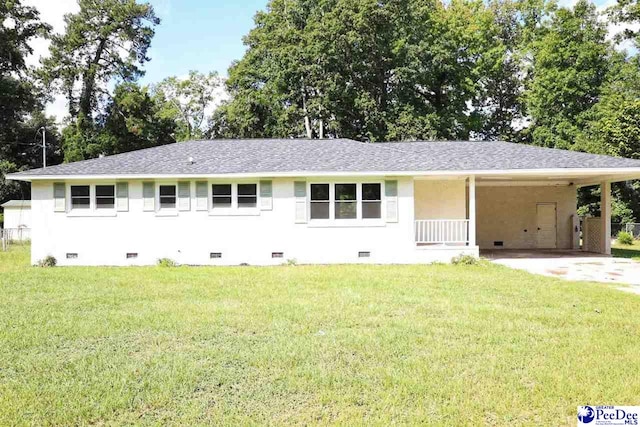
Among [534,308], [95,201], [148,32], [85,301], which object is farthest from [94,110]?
[534,308]

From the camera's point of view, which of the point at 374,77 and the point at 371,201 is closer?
the point at 371,201

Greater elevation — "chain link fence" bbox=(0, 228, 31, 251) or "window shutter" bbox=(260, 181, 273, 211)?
"window shutter" bbox=(260, 181, 273, 211)

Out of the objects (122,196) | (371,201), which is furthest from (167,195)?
(371,201)

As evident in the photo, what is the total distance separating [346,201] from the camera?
14.4 m

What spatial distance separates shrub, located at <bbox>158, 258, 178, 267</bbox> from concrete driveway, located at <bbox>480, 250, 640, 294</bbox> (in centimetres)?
980

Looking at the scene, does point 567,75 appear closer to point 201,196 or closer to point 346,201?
point 346,201

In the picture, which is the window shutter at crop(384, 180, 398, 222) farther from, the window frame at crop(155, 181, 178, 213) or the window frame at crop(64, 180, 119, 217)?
the window frame at crop(64, 180, 119, 217)

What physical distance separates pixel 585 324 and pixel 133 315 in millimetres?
6498

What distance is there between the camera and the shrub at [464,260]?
13.7 metres

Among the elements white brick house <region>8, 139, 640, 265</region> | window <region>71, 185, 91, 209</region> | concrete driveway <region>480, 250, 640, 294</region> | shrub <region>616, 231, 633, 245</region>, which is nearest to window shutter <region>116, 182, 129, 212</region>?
white brick house <region>8, 139, 640, 265</region>

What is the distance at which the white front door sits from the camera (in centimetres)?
1862

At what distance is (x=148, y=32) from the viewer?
36.3 meters

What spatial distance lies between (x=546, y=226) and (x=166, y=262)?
574 inches

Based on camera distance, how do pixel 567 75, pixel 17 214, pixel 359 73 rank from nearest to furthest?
pixel 17 214, pixel 567 75, pixel 359 73
